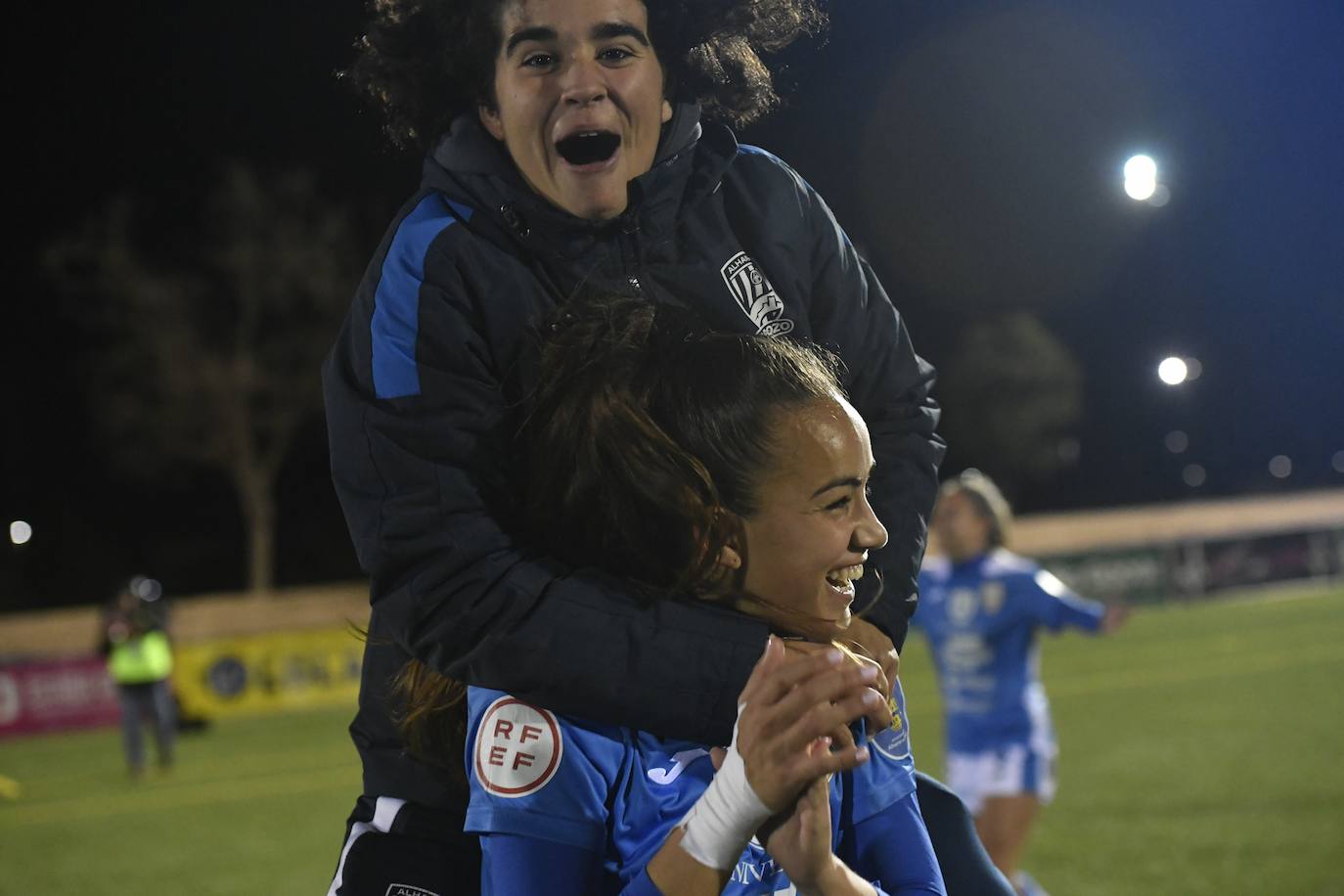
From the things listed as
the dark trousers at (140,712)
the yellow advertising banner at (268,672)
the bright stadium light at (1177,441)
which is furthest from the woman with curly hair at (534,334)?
the yellow advertising banner at (268,672)

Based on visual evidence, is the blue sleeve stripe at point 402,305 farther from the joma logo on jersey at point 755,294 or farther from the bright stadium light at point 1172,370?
the bright stadium light at point 1172,370

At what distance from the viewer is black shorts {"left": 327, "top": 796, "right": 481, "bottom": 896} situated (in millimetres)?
2443

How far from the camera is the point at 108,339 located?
3809 centimetres

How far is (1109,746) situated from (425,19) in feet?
43.8

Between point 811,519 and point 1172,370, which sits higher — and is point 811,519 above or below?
below

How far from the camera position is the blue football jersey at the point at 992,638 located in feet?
27.9

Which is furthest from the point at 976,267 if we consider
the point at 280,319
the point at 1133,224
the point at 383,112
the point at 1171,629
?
the point at 280,319

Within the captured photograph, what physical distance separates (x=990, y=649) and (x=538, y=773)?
6.90 m

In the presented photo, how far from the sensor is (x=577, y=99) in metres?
2.40

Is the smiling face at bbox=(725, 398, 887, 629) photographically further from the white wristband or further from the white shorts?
the white shorts

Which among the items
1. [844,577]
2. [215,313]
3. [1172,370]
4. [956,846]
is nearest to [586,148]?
[844,577]

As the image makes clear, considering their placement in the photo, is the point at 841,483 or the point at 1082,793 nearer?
the point at 841,483

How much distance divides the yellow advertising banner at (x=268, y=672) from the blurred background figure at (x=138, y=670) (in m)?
4.86

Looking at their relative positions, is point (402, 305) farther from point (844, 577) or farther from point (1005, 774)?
point (1005, 774)
